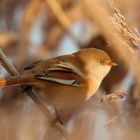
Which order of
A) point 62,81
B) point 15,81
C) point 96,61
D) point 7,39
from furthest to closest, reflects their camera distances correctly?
point 7,39, point 96,61, point 62,81, point 15,81

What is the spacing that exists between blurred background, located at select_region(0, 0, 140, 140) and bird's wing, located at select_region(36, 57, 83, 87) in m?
0.15

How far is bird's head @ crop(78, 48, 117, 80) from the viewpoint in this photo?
2549 millimetres

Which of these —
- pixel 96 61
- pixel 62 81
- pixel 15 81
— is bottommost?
pixel 96 61

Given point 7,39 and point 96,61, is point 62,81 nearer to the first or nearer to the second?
point 96,61

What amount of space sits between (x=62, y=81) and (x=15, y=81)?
1.14ft

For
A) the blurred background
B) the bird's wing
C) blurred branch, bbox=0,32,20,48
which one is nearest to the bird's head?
the blurred background

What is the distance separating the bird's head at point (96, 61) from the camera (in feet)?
8.36

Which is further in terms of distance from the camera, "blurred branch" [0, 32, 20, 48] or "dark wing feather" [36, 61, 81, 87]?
"blurred branch" [0, 32, 20, 48]

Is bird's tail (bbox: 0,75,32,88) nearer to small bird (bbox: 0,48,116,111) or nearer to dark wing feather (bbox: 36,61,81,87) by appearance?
small bird (bbox: 0,48,116,111)

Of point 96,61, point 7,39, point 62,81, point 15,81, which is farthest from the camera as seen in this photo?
point 7,39

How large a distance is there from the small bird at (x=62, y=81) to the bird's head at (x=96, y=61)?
10cm

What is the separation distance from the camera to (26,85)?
6.82 ft

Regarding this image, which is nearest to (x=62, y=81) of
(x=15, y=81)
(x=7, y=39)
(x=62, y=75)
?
(x=62, y=75)

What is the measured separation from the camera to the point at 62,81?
223cm
